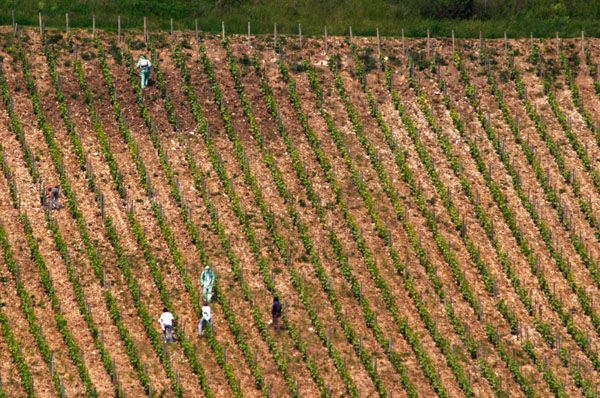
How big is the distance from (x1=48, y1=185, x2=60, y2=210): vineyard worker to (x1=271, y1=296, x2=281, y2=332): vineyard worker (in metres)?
8.34

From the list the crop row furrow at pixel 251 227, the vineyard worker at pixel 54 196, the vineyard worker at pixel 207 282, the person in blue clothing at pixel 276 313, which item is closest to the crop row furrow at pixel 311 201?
the crop row furrow at pixel 251 227

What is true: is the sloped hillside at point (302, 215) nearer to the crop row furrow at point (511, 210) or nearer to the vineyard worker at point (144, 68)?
the crop row furrow at point (511, 210)

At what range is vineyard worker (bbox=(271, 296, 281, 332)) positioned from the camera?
3947 centimetres

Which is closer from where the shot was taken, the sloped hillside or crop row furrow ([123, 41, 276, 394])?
crop row furrow ([123, 41, 276, 394])

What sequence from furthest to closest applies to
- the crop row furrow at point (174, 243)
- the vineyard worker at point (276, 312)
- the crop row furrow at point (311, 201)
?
the crop row furrow at point (311, 201) < the vineyard worker at point (276, 312) < the crop row furrow at point (174, 243)

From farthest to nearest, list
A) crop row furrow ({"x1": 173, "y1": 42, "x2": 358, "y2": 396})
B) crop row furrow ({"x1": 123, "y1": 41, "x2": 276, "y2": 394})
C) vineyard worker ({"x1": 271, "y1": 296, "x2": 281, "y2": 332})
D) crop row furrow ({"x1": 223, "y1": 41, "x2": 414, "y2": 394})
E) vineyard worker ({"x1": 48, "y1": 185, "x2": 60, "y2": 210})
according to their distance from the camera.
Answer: vineyard worker ({"x1": 48, "y1": 185, "x2": 60, "y2": 210}), crop row furrow ({"x1": 223, "y1": 41, "x2": 414, "y2": 394}), crop row furrow ({"x1": 173, "y1": 42, "x2": 358, "y2": 396}), vineyard worker ({"x1": 271, "y1": 296, "x2": 281, "y2": 332}), crop row furrow ({"x1": 123, "y1": 41, "x2": 276, "y2": 394})

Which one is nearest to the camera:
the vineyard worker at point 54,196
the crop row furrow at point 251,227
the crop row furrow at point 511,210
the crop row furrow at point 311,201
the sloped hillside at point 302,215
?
the sloped hillside at point 302,215

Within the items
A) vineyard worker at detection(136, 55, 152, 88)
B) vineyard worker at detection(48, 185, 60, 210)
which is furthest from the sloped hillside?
vineyard worker at detection(136, 55, 152, 88)

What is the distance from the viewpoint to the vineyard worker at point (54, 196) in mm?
43231

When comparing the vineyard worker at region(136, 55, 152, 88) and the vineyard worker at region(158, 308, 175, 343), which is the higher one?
the vineyard worker at region(136, 55, 152, 88)

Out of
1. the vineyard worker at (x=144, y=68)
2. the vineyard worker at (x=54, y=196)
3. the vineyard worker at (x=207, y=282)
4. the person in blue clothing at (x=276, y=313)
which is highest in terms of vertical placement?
the vineyard worker at (x=144, y=68)

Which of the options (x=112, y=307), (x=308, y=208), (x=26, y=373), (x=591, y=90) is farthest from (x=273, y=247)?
(x=591, y=90)

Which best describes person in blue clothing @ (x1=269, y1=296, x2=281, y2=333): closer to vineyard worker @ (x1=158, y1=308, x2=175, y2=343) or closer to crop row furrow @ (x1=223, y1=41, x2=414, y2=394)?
crop row furrow @ (x1=223, y1=41, x2=414, y2=394)

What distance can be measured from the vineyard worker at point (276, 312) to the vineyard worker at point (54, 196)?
834 cm
